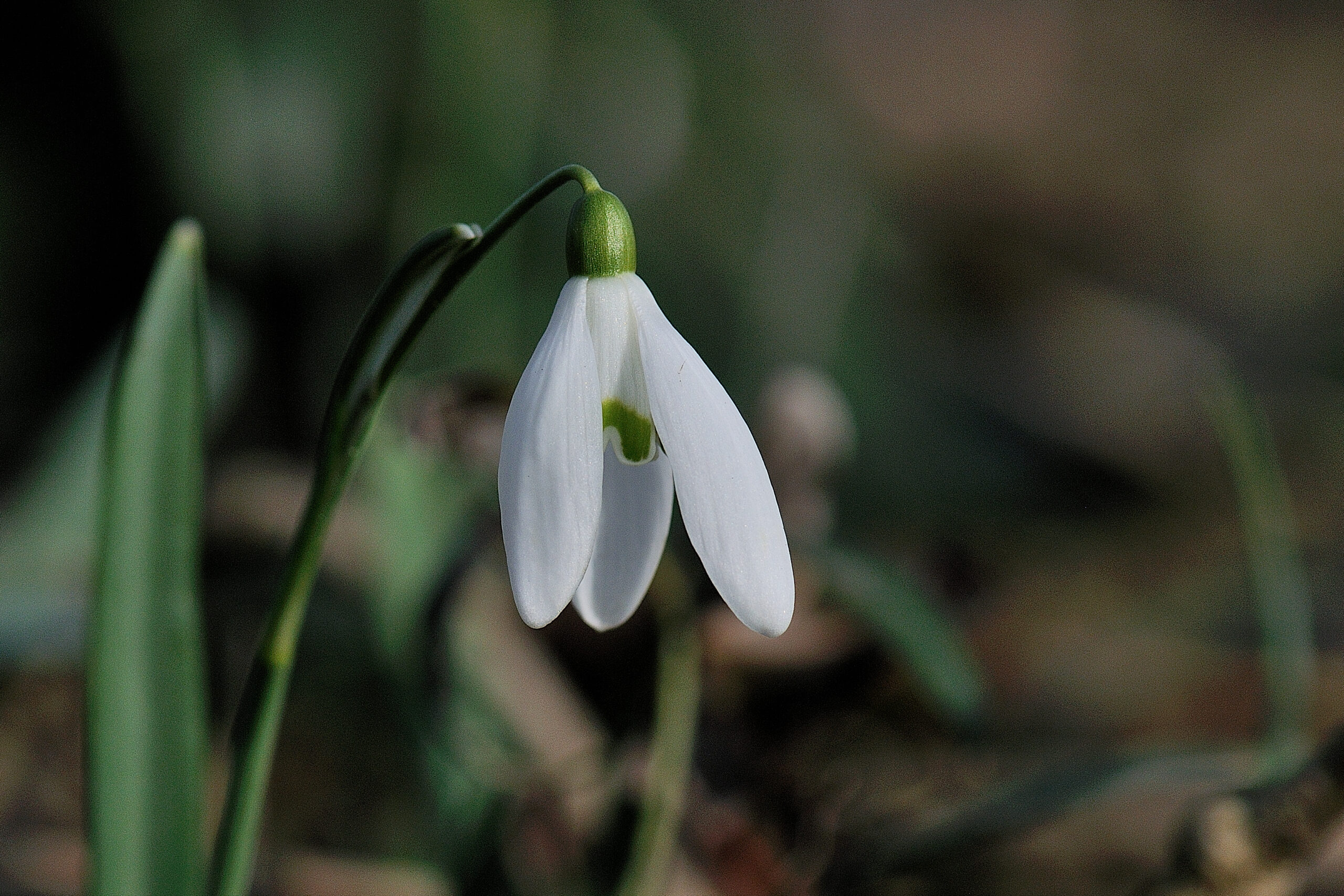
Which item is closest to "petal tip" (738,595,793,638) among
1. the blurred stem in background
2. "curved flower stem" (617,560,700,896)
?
"curved flower stem" (617,560,700,896)

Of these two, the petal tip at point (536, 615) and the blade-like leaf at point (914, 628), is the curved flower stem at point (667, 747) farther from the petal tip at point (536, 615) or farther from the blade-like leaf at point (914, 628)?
the petal tip at point (536, 615)

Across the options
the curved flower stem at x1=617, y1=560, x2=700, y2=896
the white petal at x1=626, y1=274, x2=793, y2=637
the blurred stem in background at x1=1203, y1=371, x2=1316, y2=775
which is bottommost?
the curved flower stem at x1=617, y1=560, x2=700, y2=896

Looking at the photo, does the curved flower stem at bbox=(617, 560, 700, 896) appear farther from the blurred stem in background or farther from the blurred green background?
the blurred stem in background

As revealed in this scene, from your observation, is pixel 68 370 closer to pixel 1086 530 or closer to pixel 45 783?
pixel 45 783

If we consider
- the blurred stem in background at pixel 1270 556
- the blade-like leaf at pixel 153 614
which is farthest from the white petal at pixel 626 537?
the blurred stem in background at pixel 1270 556

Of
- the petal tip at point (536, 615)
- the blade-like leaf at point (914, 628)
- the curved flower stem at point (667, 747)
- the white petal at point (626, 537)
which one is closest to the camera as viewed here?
the petal tip at point (536, 615)

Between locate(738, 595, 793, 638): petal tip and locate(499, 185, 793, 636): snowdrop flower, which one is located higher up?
locate(499, 185, 793, 636): snowdrop flower

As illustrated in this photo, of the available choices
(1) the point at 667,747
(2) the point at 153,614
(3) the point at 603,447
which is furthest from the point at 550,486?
(1) the point at 667,747
